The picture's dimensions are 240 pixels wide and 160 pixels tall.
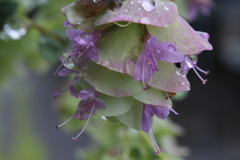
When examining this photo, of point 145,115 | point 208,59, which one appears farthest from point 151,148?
point 208,59

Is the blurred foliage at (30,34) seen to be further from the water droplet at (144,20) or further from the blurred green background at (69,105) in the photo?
the water droplet at (144,20)

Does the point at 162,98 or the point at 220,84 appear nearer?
the point at 162,98

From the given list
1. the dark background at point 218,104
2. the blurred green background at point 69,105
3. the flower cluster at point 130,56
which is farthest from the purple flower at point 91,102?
the dark background at point 218,104

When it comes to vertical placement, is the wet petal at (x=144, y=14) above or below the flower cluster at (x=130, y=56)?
above

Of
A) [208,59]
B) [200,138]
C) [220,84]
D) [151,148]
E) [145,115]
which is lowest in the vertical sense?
[200,138]

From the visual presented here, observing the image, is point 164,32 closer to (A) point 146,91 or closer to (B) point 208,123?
(A) point 146,91

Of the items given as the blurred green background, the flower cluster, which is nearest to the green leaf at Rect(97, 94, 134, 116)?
the flower cluster

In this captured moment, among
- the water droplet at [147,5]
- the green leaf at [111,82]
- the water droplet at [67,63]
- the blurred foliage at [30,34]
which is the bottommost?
the blurred foliage at [30,34]
